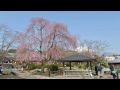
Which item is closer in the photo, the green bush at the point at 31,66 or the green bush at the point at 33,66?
the green bush at the point at 33,66

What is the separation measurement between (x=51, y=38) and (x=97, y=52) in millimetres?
12779

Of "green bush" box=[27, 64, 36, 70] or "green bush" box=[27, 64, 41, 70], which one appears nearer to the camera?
"green bush" box=[27, 64, 41, 70]

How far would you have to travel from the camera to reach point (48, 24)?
1767 cm

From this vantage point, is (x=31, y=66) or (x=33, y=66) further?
(x=31, y=66)
